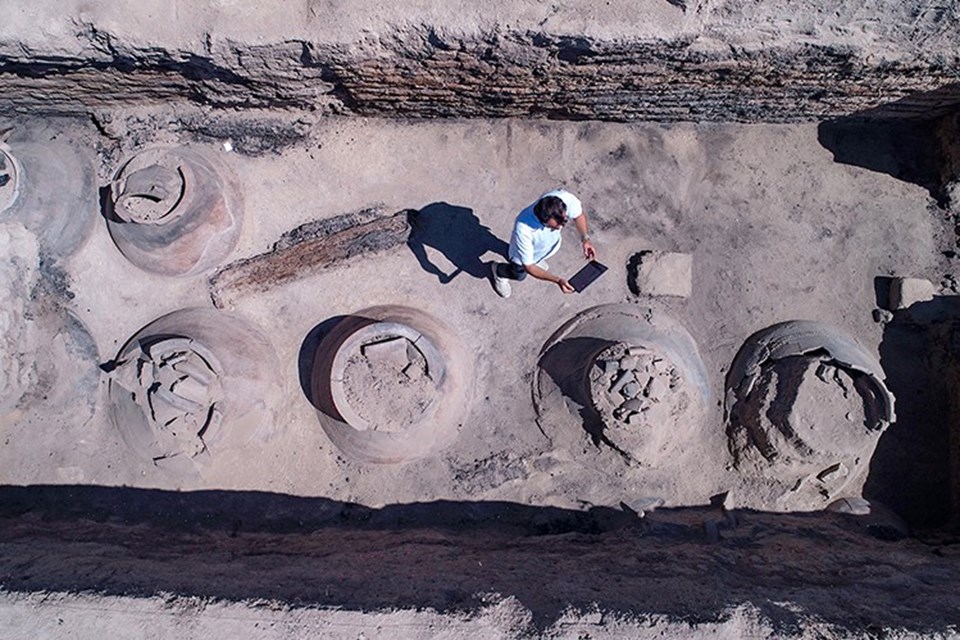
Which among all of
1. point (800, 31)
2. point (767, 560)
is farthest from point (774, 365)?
point (800, 31)

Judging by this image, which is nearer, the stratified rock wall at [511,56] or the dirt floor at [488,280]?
the stratified rock wall at [511,56]

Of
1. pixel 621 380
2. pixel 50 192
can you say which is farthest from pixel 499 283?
pixel 50 192

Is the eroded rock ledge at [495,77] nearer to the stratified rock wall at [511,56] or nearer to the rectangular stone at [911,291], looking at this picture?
the stratified rock wall at [511,56]

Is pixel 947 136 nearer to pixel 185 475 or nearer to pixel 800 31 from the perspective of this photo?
pixel 800 31

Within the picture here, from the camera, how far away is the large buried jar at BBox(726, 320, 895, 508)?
13.1 feet

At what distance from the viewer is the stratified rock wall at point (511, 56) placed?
3.41 m

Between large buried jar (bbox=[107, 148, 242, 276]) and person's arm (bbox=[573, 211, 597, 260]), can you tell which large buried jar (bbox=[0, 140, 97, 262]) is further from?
person's arm (bbox=[573, 211, 597, 260])

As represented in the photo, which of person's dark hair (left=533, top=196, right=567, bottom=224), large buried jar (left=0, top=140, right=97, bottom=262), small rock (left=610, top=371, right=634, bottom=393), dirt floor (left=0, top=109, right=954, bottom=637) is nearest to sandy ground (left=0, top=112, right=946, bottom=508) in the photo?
dirt floor (left=0, top=109, right=954, bottom=637)

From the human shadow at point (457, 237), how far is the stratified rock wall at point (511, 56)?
798mm

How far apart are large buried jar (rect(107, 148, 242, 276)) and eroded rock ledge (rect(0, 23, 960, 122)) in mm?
440

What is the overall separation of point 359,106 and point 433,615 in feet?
10.4

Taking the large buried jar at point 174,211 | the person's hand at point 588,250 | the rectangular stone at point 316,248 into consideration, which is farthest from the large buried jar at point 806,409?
the large buried jar at point 174,211

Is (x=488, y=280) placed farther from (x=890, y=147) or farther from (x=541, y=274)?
(x=890, y=147)

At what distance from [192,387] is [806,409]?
3753mm
